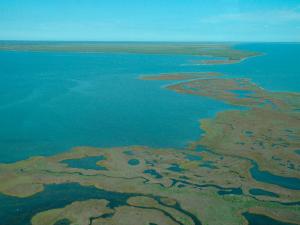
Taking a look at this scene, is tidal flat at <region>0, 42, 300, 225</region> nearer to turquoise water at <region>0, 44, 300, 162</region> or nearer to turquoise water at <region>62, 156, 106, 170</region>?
turquoise water at <region>62, 156, 106, 170</region>

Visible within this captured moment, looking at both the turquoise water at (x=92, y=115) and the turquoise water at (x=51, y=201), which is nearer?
the turquoise water at (x=51, y=201)

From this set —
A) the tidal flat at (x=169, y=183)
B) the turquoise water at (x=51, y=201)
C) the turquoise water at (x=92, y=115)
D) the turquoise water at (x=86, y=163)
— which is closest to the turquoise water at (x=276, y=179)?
the tidal flat at (x=169, y=183)

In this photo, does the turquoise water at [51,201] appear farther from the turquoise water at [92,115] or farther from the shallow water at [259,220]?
the turquoise water at [92,115]

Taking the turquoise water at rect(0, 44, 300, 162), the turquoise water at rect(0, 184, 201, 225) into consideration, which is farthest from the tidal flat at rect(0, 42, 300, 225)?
the turquoise water at rect(0, 44, 300, 162)

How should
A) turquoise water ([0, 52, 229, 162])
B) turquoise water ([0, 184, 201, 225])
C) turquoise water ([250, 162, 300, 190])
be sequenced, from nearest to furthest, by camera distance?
turquoise water ([0, 184, 201, 225]), turquoise water ([250, 162, 300, 190]), turquoise water ([0, 52, 229, 162])

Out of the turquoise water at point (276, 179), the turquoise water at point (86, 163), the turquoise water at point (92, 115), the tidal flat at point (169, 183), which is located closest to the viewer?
the tidal flat at point (169, 183)

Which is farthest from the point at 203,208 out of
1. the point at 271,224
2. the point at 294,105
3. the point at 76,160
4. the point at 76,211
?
the point at 294,105

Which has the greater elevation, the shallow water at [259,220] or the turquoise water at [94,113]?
the turquoise water at [94,113]

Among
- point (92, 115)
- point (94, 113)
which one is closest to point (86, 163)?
point (92, 115)

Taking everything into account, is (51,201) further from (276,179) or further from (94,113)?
(94,113)

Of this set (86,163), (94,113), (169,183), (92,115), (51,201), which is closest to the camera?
(51,201)
